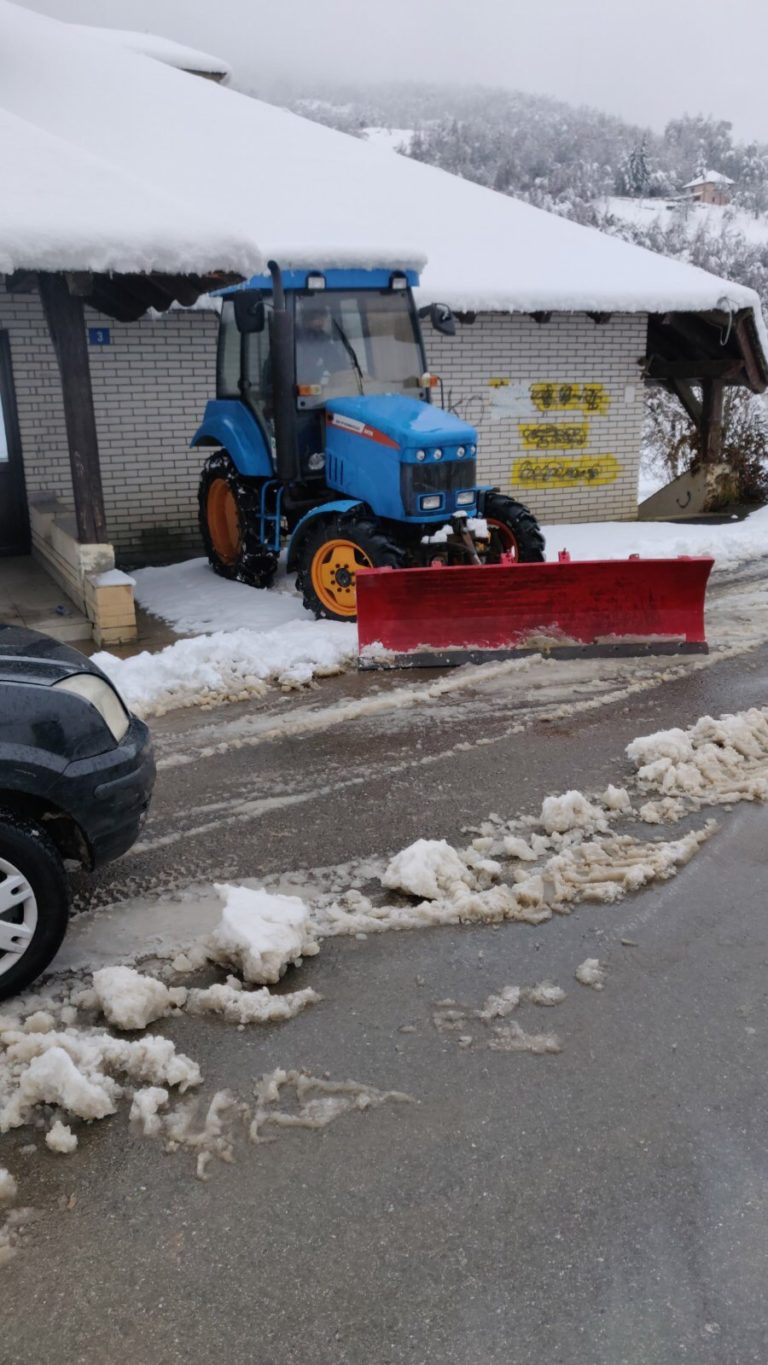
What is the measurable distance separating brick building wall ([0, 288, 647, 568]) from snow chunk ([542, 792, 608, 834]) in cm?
796

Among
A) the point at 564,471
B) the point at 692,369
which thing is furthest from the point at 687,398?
the point at 564,471

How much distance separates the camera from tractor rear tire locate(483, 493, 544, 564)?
848cm

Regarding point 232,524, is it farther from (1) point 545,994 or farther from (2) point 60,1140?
(2) point 60,1140

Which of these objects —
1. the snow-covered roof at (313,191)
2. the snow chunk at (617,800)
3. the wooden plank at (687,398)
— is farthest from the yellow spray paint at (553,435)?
the snow chunk at (617,800)

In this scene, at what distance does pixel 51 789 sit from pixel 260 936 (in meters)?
0.86

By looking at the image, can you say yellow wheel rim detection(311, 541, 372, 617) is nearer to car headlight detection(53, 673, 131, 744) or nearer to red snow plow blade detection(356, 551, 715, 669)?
red snow plow blade detection(356, 551, 715, 669)

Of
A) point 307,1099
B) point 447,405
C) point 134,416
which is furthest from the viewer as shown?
point 447,405

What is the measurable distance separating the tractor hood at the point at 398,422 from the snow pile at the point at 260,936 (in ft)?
15.5

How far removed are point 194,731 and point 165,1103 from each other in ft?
10.9

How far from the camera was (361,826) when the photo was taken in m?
4.77

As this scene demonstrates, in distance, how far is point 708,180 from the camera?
303ft

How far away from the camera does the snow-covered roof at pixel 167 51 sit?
17959 mm

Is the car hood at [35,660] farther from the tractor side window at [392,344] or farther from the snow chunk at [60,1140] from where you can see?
the tractor side window at [392,344]

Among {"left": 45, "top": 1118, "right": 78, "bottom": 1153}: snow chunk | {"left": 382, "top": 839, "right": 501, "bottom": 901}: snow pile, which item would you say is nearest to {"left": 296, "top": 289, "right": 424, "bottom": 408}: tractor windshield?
{"left": 382, "top": 839, "right": 501, "bottom": 901}: snow pile
